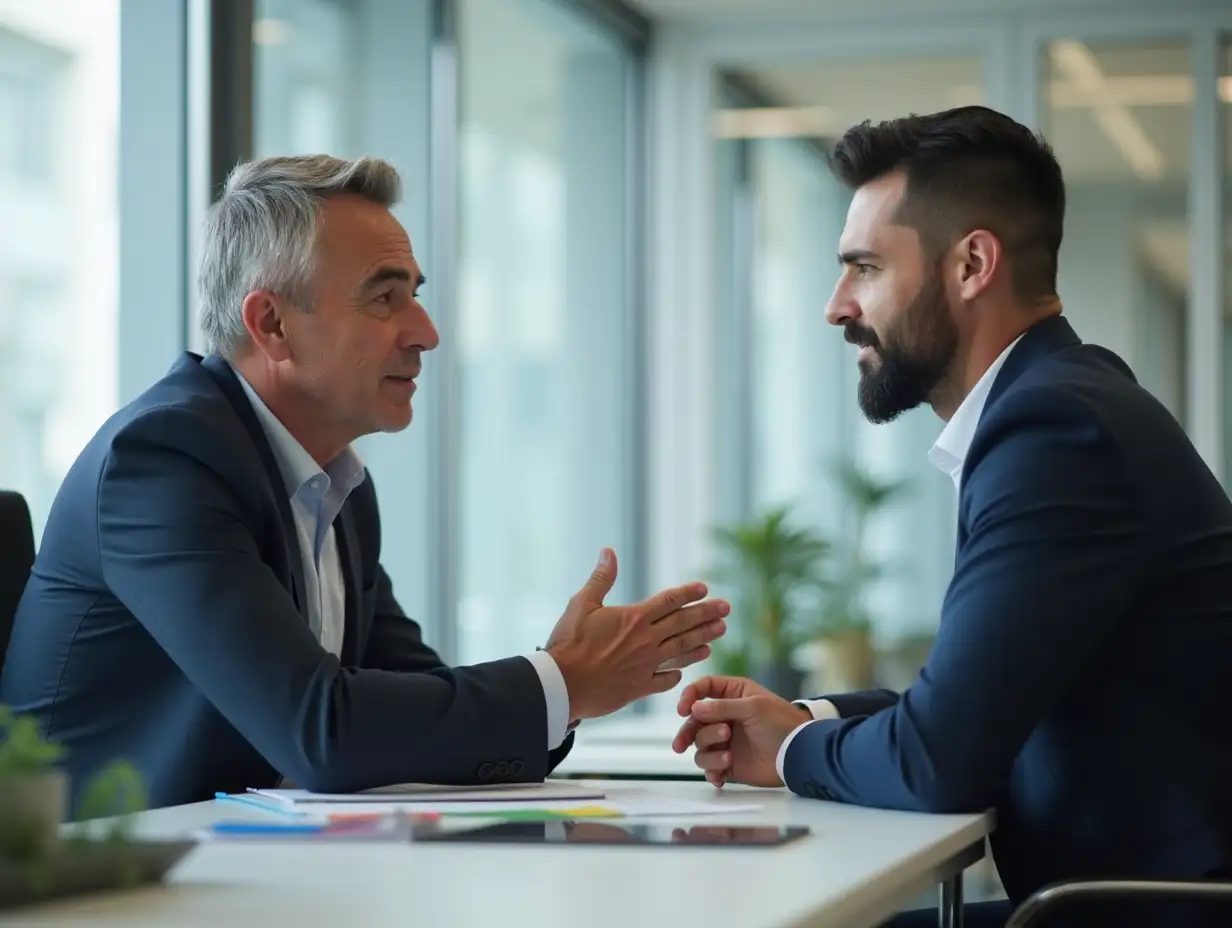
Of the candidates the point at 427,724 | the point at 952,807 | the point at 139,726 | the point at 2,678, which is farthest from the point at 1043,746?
the point at 2,678

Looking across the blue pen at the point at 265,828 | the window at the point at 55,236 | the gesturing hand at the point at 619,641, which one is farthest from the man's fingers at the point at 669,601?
the window at the point at 55,236

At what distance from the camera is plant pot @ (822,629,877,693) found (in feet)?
20.9

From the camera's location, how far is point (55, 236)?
3576 millimetres

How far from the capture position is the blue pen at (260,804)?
1.65m

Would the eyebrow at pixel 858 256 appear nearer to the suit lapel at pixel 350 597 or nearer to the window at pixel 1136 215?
the suit lapel at pixel 350 597

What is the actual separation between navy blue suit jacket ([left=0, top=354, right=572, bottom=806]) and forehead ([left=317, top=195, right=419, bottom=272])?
8.9 inches

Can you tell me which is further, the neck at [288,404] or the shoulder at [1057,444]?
the neck at [288,404]

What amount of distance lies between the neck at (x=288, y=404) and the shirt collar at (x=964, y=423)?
2.64 ft

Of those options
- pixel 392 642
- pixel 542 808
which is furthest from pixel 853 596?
pixel 542 808

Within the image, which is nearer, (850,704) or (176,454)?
(176,454)

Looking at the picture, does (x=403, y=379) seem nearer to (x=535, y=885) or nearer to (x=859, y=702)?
(x=859, y=702)

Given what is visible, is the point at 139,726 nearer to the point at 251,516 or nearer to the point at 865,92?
the point at 251,516

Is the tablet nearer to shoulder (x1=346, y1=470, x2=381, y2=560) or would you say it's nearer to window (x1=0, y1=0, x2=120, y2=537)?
shoulder (x1=346, y1=470, x2=381, y2=560)

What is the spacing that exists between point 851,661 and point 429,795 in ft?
15.5
